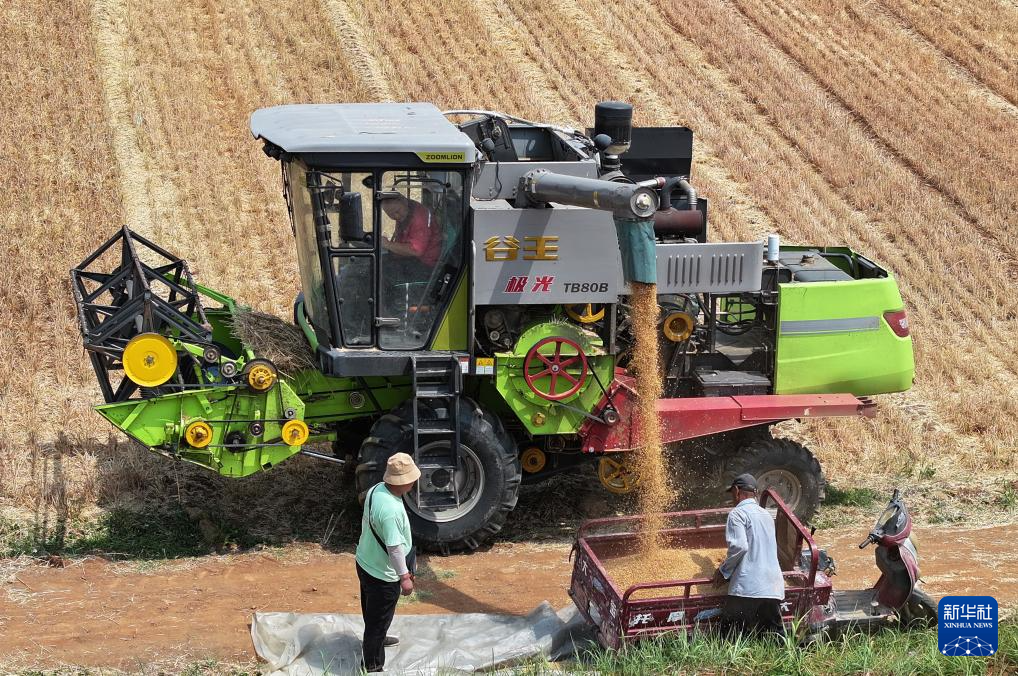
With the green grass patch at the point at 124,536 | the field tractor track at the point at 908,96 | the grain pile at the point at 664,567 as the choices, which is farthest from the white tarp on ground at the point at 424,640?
the field tractor track at the point at 908,96

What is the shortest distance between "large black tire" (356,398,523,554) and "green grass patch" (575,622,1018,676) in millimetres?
2216

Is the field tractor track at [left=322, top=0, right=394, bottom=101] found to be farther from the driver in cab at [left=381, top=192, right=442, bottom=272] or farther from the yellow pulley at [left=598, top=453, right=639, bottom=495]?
the yellow pulley at [left=598, top=453, right=639, bottom=495]

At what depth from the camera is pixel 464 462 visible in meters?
9.12

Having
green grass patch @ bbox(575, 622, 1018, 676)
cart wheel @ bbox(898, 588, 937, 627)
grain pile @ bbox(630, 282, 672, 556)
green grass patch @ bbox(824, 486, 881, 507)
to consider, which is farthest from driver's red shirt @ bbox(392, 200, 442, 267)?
green grass patch @ bbox(824, 486, 881, 507)

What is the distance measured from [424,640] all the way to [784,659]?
2235mm

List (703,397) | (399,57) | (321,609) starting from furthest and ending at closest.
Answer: (399,57)
(703,397)
(321,609)

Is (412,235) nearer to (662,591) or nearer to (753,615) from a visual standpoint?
(662,591)

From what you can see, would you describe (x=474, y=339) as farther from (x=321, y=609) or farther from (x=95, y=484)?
(x=95, y=484)

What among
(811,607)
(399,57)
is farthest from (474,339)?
(399,57)

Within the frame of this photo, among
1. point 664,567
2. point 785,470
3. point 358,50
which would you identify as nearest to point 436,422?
point 664,567

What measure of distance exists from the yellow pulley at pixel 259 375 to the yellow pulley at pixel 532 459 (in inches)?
84.6

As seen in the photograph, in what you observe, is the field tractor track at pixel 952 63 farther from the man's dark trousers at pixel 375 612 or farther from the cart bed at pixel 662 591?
the man's dark trousers at pixel 375 612

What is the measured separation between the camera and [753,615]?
7.00m

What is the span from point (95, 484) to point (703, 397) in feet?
16.2
